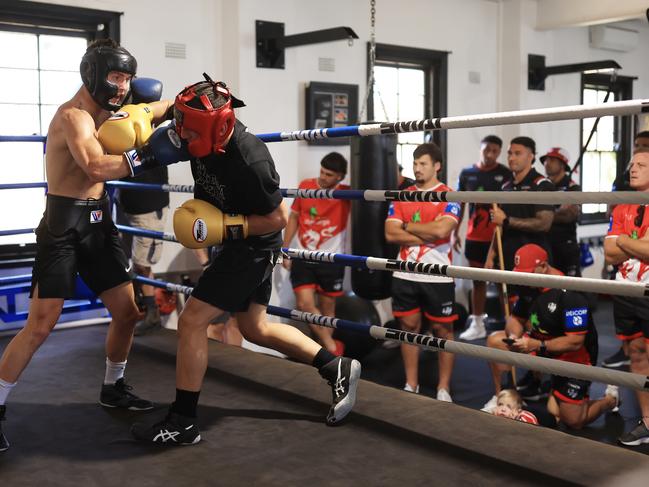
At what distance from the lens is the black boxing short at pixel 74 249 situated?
230 centimetres

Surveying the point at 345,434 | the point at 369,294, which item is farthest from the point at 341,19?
the point at 345,434

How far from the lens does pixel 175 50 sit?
195 inches

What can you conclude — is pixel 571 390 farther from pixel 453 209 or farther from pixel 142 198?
pixel 142 198

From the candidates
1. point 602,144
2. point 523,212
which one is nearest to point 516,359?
point 523,212

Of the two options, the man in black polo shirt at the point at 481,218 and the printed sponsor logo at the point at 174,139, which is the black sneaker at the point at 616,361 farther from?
the printed sponsor logo at the point at 174,139

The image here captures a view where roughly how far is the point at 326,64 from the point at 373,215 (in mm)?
1829

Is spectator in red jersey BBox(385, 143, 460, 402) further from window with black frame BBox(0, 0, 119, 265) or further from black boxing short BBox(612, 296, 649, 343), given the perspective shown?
window with black frame BBox(0, 0, 119, 265)

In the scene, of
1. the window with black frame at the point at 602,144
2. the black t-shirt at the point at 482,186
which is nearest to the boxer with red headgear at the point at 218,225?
the black t-shirt at the point at 482,186

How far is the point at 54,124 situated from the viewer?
7.51ft

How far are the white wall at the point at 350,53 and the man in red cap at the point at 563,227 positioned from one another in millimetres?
1574

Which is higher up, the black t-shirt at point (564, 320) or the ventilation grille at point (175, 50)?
the ventilation grille at point (175, 50)

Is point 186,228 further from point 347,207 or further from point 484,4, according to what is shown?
point 484,4

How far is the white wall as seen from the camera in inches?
196

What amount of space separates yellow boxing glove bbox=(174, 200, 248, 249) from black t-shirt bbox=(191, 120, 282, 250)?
5 centimetres
